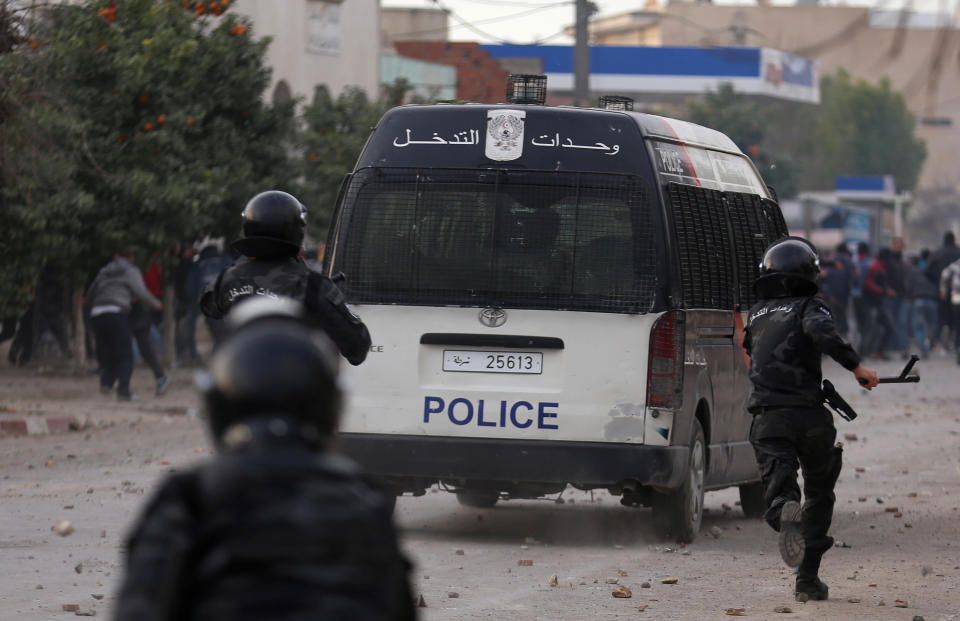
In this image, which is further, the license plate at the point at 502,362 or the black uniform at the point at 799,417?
the license plate at the point at 502,362

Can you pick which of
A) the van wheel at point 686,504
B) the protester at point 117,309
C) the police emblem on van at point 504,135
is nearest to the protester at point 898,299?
the protester at point 117,309

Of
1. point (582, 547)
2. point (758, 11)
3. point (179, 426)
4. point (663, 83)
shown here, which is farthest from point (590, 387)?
point (663, 83)

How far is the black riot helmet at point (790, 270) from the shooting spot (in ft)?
24.8

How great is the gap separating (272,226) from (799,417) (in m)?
2.55

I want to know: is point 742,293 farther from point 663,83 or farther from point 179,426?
point 663,83

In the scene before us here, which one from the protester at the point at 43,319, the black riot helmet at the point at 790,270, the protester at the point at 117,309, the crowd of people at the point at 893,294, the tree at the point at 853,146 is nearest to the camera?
the black riot helmet at the point at 790,270

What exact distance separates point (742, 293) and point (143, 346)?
35.6 feet

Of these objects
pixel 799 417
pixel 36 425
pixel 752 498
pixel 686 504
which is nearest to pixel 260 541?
pixel 799 417

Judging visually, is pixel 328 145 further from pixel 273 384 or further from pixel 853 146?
pixel 853 146

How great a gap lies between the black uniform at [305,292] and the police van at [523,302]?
8.30ft

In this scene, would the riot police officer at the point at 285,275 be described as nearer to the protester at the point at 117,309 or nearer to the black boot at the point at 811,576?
the black boot at the point at 811,576

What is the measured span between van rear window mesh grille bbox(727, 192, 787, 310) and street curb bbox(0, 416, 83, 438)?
7478 mm

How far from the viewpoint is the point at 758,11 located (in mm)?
2738

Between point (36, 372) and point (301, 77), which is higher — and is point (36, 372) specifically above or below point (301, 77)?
below
